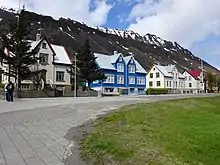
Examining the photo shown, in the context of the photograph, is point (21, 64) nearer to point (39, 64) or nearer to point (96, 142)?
point (39, 64)

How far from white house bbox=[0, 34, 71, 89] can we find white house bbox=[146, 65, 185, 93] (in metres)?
40.7

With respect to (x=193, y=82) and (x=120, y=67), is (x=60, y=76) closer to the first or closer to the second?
(x=120, y=67)

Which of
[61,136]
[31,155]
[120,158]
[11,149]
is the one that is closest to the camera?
[120,158]

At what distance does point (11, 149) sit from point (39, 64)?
48.9 metres

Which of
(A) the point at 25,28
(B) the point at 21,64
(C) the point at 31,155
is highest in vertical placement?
(A) the point at 25,28

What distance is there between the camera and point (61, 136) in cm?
950

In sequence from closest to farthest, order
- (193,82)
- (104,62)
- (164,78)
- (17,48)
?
1. (17,48)
2. (104,62)
3. (164,78)
4. (193,82)

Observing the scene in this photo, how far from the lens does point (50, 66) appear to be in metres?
57.2

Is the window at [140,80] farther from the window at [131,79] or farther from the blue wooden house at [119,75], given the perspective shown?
the window at [131,79]

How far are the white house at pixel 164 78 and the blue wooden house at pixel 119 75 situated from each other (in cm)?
1290

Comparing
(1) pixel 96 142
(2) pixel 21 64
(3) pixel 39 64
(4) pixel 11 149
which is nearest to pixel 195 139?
(1) pixel 96 142

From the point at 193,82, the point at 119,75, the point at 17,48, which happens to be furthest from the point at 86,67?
the point at 193,82

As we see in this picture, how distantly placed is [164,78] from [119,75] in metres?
22.0

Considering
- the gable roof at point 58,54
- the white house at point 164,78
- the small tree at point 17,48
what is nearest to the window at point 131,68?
the white house at point 164,78
